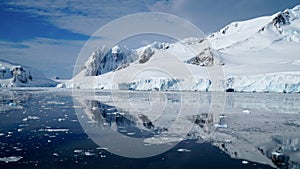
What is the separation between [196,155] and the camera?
6.15 metres

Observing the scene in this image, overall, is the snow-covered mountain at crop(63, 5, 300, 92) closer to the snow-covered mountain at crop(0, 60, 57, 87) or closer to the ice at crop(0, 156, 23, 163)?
the ice at crop(0, 156, 23, 163)

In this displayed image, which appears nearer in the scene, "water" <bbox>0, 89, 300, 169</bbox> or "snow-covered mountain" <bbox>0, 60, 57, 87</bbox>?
"water" <bbox>0, 89, 300, 169</bbox>

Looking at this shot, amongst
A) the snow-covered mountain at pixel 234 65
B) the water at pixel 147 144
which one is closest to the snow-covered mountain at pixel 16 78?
the snow-covered mountain at pixel 234 65

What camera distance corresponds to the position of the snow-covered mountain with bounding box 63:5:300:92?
121 ft

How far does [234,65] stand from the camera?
56094mm

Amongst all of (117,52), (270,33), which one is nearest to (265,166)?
(270,33)

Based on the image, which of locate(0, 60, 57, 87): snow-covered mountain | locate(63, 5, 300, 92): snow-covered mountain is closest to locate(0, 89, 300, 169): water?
locate(63, 5, 300, 92): snow-covered mountain

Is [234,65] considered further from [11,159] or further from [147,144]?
[11,159]

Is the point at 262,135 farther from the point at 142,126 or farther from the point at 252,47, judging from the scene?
the point at 252,47

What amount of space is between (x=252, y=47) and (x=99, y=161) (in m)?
75.0

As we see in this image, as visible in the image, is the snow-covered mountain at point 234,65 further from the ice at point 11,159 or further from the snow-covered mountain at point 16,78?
the snow-covered mountain at point 16,78

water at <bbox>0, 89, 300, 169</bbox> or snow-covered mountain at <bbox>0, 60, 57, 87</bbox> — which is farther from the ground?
snow-covered mountain at <bbox>0, 60, 57, 87</bbox>

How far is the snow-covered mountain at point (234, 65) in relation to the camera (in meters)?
36.8

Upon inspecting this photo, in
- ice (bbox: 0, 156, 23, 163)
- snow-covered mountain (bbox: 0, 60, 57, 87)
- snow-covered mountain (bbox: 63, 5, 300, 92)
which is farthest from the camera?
snow-covered mountain (bbox: 0, 60, 57, 87)
